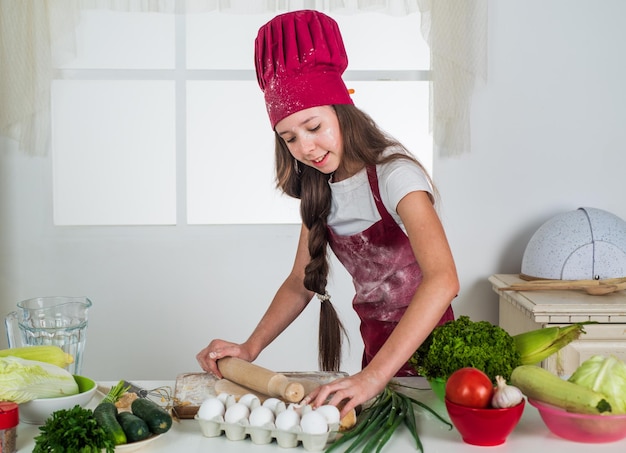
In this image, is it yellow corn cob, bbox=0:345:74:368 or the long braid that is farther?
the long braid

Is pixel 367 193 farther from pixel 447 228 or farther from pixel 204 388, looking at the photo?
pixel 447 228

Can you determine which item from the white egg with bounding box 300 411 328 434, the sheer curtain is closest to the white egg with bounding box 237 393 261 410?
the white egg with bounding box 300 411 328 434

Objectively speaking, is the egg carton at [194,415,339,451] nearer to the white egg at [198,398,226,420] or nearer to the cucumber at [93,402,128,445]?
the white egg at [198,398,226,420]

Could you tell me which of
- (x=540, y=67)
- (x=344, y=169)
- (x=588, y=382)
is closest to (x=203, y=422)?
(x=588, y=382)

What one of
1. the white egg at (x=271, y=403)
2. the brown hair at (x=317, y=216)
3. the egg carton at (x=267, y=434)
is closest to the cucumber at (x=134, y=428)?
the egg carton at (x=267, y=434)

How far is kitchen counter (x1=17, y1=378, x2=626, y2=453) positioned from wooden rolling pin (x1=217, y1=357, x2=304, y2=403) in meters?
0.11

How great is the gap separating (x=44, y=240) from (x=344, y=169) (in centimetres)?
195

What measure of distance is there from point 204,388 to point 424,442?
511mm

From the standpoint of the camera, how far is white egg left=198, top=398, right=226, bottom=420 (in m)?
1.38

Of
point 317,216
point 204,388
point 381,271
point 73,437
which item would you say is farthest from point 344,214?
point 73,437

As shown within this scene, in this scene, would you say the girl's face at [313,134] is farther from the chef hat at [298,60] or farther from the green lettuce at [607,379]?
the green lettuce at [607,379]

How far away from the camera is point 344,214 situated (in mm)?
2082

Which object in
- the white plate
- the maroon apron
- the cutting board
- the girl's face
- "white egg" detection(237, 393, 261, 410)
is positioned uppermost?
the girl's face

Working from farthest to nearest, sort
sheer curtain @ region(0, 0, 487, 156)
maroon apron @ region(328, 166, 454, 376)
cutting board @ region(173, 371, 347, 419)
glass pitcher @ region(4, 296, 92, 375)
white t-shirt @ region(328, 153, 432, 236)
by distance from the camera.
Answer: sheer curtain @ region(0, 0, 487, 156) < maroon apron @ region(328, 166, 454, 376) < white t-shirt @ region(328, 153, 432, 236) < glass pitcher @ region(4, 296, 92, 375) < cutting board @ region(173, 371, 347, 419)
